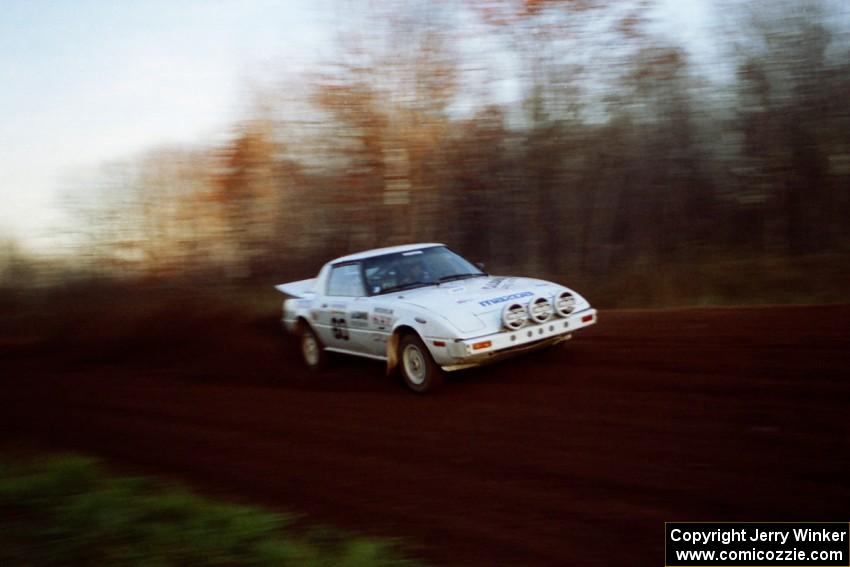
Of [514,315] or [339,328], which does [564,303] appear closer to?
[514,315]

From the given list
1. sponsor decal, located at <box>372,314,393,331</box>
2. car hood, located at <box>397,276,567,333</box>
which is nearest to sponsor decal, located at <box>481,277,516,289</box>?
car hood, located at <box>397,276,567,333</box>

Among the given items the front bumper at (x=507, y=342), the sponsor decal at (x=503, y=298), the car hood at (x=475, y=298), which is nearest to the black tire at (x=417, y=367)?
the front bumper at (x=507, y=342)

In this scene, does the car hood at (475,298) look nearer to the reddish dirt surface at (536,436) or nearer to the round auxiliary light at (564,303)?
the round auxiliary light at (564,303)

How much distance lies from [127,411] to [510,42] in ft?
40.3

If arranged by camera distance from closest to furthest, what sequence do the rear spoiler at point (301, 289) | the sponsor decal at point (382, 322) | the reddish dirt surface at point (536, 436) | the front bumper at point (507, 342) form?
the reddish dirt surface at point (536, 436) → the front bumper at point (507, 342) → the sponsor decal at point (382, 322) → the rear spoiler at point (301, 289)

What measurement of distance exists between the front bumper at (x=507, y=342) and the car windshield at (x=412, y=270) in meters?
1.35

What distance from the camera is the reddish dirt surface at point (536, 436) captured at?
398 cm

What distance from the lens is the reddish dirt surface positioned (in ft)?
13.1

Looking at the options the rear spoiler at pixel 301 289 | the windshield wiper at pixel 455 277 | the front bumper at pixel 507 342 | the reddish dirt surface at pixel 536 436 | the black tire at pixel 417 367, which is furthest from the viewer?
the rear spoiler at pixel 301 289

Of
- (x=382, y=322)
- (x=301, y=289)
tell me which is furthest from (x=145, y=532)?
(x=301, y=289)

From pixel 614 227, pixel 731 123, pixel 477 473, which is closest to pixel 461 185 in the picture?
pixel 614 227

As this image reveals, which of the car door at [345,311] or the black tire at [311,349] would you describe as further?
the black tire at [311,349]

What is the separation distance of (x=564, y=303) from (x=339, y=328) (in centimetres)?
280

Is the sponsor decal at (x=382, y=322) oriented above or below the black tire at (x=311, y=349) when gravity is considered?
above
